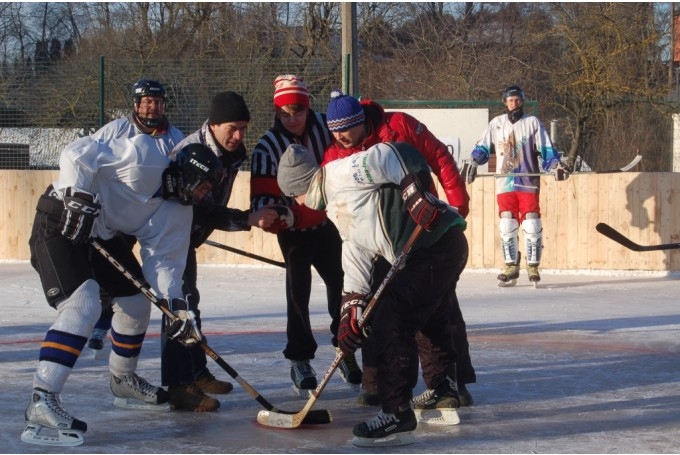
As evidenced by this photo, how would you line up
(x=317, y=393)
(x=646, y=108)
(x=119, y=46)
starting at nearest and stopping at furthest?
(x=317, y=393) → (x=646, y=108) → (x=119, y=46)

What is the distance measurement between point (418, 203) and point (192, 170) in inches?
37.1

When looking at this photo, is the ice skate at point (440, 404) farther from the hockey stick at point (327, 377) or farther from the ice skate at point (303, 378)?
the ice skate at point (303, 378)

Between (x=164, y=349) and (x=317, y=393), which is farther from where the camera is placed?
(x=164, y=349)

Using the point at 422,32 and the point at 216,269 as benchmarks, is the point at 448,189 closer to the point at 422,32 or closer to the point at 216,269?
the point at 216,269

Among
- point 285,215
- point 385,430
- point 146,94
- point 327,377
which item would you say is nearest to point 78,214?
point 146,94

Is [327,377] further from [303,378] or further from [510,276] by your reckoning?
[510,276]

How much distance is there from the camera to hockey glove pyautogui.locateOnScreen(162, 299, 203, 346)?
A: 395cm

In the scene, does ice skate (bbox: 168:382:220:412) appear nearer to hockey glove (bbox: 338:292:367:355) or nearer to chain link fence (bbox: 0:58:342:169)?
hockey glove (bbox: 338:292:367:355)

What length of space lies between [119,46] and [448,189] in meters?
12.9

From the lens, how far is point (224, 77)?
10547mm

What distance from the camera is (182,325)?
3953mm

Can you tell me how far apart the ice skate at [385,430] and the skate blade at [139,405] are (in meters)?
0.99

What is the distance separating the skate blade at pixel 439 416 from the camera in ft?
13.4

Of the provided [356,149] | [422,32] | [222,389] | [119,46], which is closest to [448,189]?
[356,149]
